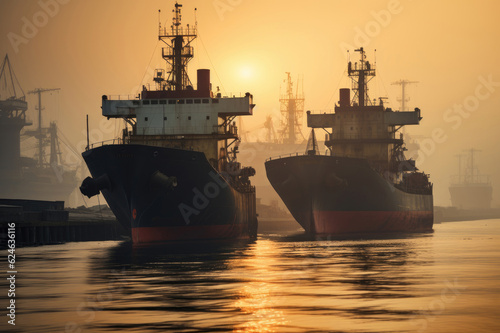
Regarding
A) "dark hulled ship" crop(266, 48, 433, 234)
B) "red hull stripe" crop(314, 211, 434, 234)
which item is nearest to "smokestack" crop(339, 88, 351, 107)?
"dark hulled ship" crop(266, 48, 433, 234)

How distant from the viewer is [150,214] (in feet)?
168

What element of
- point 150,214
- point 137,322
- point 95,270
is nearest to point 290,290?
point 137,322

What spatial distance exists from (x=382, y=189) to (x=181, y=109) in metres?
19.9

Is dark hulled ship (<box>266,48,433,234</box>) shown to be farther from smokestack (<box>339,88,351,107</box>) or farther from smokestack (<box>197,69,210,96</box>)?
smokestack (<box>197,69,210,96</box>)

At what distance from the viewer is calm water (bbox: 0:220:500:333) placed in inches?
813

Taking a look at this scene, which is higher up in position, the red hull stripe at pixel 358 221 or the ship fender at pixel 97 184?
the ship fender at pixel 97 184

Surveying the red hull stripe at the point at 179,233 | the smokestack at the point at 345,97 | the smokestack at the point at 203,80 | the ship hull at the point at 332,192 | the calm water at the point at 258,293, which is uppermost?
the smokestack at the point at 345,97

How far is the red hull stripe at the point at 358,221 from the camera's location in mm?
67500

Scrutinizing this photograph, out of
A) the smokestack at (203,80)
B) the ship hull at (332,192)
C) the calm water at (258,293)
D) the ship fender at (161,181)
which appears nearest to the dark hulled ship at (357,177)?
the ship hull at (332,192)

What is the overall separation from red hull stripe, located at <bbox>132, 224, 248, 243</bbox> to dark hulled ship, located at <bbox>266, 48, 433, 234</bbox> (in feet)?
40.0

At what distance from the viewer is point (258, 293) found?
86.0 ft

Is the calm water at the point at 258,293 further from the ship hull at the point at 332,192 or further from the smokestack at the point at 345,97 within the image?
the smokestack at the point at 345,97

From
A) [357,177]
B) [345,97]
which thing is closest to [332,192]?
[357,177]

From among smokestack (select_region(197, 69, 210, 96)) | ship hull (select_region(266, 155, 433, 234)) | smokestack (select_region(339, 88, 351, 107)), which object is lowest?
ship hull (select_region(266, 155, 433, 234))
